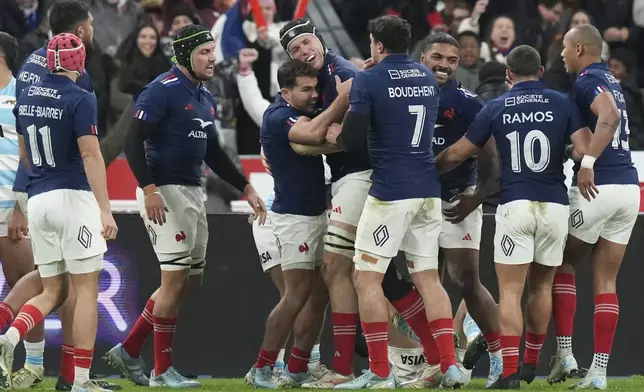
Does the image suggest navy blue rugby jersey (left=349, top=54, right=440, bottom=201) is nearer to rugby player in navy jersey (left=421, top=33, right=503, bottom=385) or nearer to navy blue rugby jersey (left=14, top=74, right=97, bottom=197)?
rugby player in navy jersey (left=421, top=33, right=503, bottom=385)

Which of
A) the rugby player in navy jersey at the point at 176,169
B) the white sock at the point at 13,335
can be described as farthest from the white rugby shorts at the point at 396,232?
the white sock at the point at 13,335

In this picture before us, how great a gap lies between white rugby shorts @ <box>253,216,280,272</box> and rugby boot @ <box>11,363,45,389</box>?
1.84 meters

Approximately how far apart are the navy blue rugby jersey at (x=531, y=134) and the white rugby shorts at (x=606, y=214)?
351mm

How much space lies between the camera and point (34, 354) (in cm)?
955

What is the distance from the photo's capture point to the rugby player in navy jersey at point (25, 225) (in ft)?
29.4

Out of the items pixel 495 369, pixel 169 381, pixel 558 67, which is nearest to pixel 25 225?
pixel 169 381

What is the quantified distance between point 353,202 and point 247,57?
18.7 feet

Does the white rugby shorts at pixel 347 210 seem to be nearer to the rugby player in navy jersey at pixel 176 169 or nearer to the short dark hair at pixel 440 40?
the rugby player in navy jersey at pixel 176 169

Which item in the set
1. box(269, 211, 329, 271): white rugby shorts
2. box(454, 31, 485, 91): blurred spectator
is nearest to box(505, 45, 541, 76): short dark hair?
box(269, 211, 329, 271): white rugby shorts

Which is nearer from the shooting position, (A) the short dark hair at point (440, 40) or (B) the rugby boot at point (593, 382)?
(B) the rugby boot at point (593, 382)

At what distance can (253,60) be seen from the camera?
14367 millimetres

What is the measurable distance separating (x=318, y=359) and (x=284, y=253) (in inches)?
53.2

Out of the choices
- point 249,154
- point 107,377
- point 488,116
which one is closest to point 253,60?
point 249,154

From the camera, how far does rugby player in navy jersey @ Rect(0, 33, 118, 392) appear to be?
26.9ft
